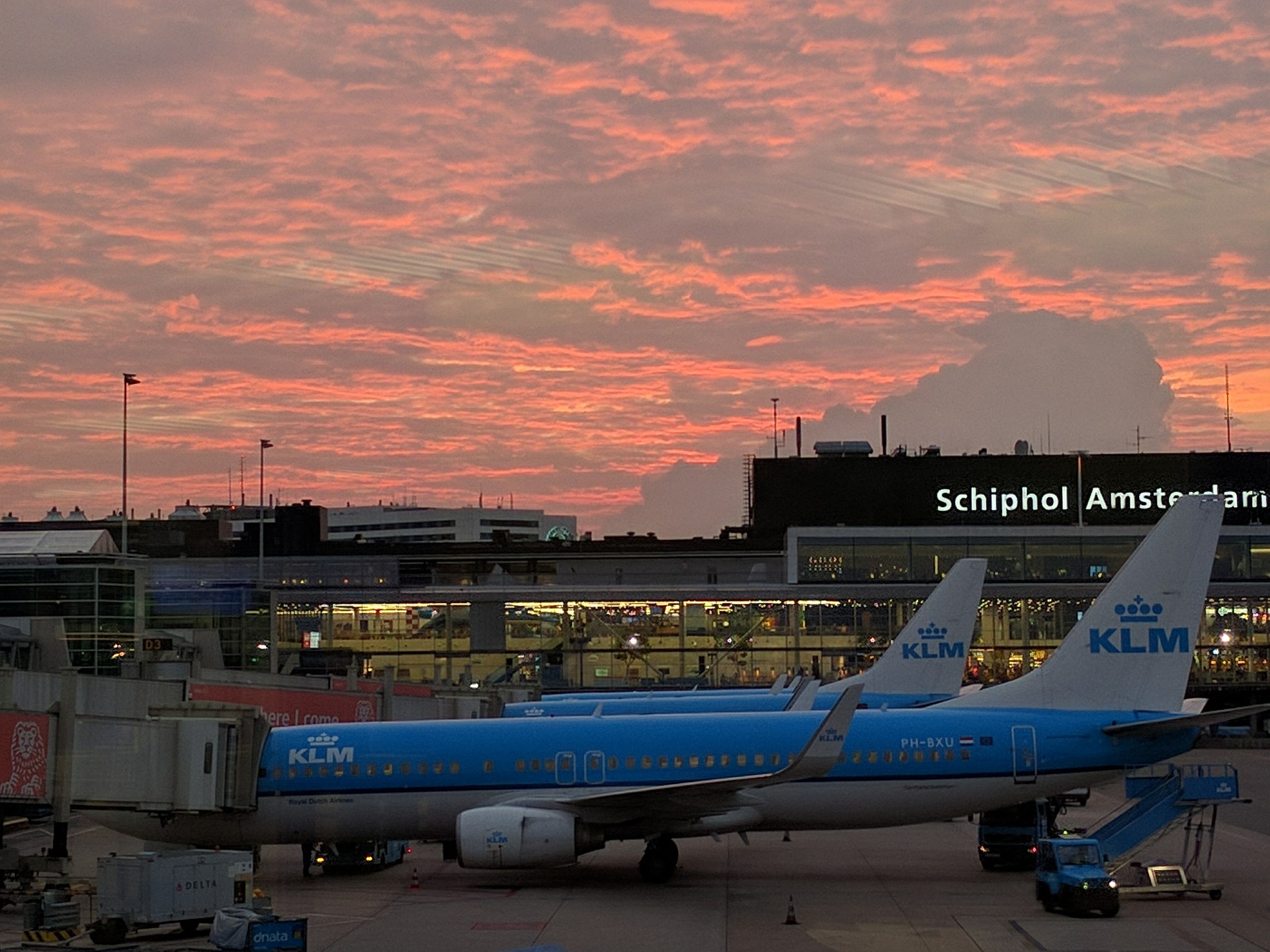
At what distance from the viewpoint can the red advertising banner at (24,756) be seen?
2908 centimetres

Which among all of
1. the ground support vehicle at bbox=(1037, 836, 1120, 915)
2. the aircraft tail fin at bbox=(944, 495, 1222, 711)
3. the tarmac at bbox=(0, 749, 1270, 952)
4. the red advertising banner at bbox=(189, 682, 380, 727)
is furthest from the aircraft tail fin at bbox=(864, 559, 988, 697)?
the ground support vehicle at bbox=(1037, 836, 1120, 915)

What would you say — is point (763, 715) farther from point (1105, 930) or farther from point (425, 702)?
point (425, 702)

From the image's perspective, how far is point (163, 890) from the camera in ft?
90.2

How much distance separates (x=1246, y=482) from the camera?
112625 mm

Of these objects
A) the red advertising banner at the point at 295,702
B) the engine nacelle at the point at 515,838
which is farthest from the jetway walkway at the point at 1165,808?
the red advertising banner at the point at 295,702

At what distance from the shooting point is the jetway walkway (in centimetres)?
3316

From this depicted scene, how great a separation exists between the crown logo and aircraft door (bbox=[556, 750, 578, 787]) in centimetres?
1278

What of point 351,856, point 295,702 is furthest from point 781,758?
point 295,702

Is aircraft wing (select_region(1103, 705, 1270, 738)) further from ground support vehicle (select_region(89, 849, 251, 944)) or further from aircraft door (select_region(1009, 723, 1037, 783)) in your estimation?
ground support vehicle (select_region(89, 849, 251, 944))

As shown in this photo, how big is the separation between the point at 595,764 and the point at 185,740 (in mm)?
8862

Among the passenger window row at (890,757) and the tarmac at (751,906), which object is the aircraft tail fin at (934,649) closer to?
the tarmac at (751,906)

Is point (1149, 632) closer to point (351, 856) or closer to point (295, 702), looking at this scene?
point (351, 856)

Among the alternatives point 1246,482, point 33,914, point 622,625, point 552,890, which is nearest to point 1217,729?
point 1246,482

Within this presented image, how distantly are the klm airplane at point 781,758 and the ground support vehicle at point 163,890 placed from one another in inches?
252
